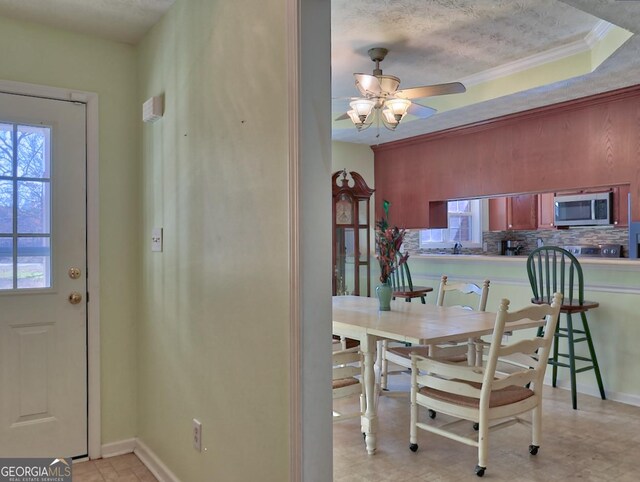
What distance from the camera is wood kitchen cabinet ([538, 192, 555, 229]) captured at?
647 centimetres

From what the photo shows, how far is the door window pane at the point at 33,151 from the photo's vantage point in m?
2.58

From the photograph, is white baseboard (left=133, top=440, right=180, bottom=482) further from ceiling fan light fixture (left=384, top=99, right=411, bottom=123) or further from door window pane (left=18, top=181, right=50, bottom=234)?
ceiling fan light fixture (left=384, top=99, right=411, bottom=123)

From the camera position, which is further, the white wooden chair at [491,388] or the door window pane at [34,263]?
the door window pane at [34,263]

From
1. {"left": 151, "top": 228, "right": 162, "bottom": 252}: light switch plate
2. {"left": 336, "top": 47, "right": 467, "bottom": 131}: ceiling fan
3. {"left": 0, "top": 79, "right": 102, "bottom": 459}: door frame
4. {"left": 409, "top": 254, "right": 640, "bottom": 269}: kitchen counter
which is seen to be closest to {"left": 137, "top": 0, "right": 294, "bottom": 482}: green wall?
{"left": 151, "top": 228, "right": 162, "bottom": 252}: light switch plate

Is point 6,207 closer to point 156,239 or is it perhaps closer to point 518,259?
point 156,239

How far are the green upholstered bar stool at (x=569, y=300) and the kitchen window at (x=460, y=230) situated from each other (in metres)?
2.54

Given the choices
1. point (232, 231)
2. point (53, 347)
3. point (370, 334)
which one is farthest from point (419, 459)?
point (53, 347)

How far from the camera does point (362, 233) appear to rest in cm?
547

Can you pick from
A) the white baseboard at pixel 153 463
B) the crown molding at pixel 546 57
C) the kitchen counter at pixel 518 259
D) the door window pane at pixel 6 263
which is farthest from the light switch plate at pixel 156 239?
the kitchen counter at pixel 518 259

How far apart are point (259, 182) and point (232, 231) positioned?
0.27 metres

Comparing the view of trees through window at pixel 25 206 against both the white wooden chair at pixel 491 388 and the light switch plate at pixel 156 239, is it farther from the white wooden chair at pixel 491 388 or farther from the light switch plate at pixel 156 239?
the white wooden chair at pixel 491 388

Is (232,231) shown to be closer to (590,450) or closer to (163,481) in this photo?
(163,481)

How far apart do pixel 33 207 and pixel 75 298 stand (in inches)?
20.4

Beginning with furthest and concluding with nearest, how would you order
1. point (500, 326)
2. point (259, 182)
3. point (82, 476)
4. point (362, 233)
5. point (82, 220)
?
point (362, 233) → point (82, 220) → point (82, 476) → point (500, 326) → point (259, 182)
